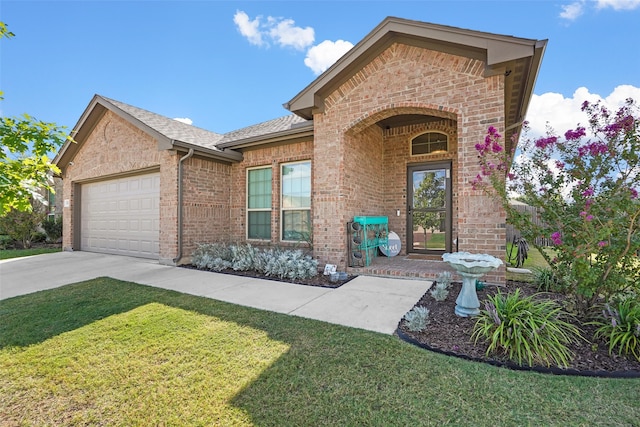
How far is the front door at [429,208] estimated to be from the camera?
283 inches

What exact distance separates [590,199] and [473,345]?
210 cm

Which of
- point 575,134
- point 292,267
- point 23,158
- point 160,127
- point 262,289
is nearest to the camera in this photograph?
point 23,158

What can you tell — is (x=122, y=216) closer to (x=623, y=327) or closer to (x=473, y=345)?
(x=473, y=345)

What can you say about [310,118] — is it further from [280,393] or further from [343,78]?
[280,393]

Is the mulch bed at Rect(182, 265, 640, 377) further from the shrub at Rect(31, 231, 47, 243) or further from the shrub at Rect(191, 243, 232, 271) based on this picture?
the shrub at Rect(31, 231, 47, 243)

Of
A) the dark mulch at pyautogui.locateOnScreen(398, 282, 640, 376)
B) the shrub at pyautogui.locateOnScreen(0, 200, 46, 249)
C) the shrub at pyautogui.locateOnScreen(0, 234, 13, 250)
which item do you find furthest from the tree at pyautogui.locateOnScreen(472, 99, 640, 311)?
the shrub at pyautogui.locateOnScreen(0, 234, 13, 250)

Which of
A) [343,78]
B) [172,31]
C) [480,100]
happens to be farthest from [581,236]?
[172,31]

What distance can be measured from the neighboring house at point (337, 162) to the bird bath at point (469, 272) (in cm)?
148

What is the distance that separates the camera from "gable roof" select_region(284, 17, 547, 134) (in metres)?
4.44

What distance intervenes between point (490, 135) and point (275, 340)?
3.88m

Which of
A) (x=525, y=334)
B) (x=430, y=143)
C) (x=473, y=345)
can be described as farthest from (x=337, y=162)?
(x=525, y=334)

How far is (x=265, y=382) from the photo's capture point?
2.27 meters

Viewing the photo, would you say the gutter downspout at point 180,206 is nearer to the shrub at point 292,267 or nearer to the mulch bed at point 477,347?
the shrub at point 292,267

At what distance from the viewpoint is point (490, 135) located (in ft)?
13.0
